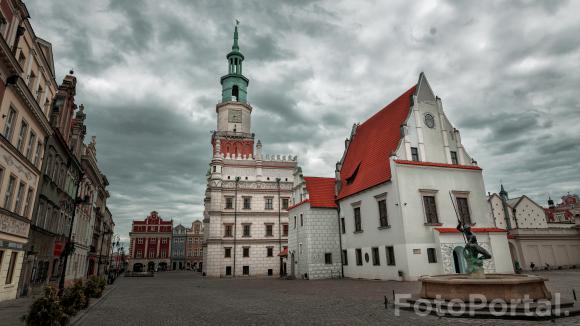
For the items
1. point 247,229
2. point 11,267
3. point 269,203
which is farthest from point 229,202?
point 11,267

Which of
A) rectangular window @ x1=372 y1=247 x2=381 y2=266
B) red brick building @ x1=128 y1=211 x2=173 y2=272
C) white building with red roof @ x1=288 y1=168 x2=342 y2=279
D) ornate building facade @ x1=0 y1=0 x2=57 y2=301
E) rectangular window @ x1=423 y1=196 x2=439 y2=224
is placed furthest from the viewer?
red brick building @ x1=128 y1=211 x2=173 y2=272

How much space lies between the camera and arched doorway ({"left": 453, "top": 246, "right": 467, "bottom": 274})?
78.0 feet

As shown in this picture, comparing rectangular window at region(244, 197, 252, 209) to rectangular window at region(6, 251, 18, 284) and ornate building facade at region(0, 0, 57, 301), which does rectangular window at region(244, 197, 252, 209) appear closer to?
ornate building facade at region(0, 0, 57, 301)

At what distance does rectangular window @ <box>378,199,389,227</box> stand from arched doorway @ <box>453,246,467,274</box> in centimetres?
521

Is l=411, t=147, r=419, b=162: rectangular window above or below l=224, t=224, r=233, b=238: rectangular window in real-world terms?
above

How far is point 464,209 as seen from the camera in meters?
27.0

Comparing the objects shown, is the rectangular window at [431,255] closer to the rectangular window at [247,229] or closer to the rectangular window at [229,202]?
the rectangular window at [247,229]

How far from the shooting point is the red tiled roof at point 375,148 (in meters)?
28.4

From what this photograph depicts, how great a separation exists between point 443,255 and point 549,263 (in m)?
30.0

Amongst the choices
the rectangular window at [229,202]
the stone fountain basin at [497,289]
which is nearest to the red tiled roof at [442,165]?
the stone fountain basin at [497,289]

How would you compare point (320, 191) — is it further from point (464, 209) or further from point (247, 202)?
point (247, 202)

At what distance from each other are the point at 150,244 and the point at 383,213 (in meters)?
90.2

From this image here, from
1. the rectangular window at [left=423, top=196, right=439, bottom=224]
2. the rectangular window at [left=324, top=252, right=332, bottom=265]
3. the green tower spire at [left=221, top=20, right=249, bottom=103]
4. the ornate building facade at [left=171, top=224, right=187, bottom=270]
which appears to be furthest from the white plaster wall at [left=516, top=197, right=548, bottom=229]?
the ornate building facade at [left=171, top=224, right=187, bottom=270]

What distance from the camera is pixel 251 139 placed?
2174 inches
